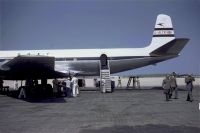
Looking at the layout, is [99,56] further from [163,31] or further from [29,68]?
[29,68]

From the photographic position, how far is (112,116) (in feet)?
38.5

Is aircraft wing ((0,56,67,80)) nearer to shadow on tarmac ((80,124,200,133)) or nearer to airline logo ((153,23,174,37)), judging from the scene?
shadow on tarmac ((80,124,200,133))

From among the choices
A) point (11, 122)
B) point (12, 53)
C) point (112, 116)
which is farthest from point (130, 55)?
point (11, 122)

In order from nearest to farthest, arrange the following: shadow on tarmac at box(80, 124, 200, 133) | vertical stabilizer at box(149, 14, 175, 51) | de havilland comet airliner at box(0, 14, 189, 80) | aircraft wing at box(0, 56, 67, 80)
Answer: shadow on tarmac at box(80, 124, 200, 133) → aircraft wing at box(0, 56, 67, 80) → de havilland comet airliner at box(0, 14, 189, 80) → vertical stabilizer at box(149, 14, 175, 51)

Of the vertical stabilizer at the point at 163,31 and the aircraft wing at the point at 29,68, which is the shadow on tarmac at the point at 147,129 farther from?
the vertical stabilizer at the point at 163,31

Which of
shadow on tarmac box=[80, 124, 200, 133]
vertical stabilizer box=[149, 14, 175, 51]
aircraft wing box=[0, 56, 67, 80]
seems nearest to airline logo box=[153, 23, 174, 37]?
vertical stabilizer box=[149, 14, 175, 51]

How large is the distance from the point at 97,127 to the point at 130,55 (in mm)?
20095

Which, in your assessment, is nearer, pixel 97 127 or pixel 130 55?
pixel 97 127

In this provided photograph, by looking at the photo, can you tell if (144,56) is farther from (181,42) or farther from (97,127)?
(97,127)

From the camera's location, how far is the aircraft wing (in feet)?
58.2

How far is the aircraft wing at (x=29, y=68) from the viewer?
17.8 m

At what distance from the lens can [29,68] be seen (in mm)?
19922

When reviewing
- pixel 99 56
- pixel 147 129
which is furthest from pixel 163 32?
pixel 147 129

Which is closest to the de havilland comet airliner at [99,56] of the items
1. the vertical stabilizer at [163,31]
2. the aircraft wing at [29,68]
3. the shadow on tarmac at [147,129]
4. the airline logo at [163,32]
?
the vertical stabilizer at [163,31]
